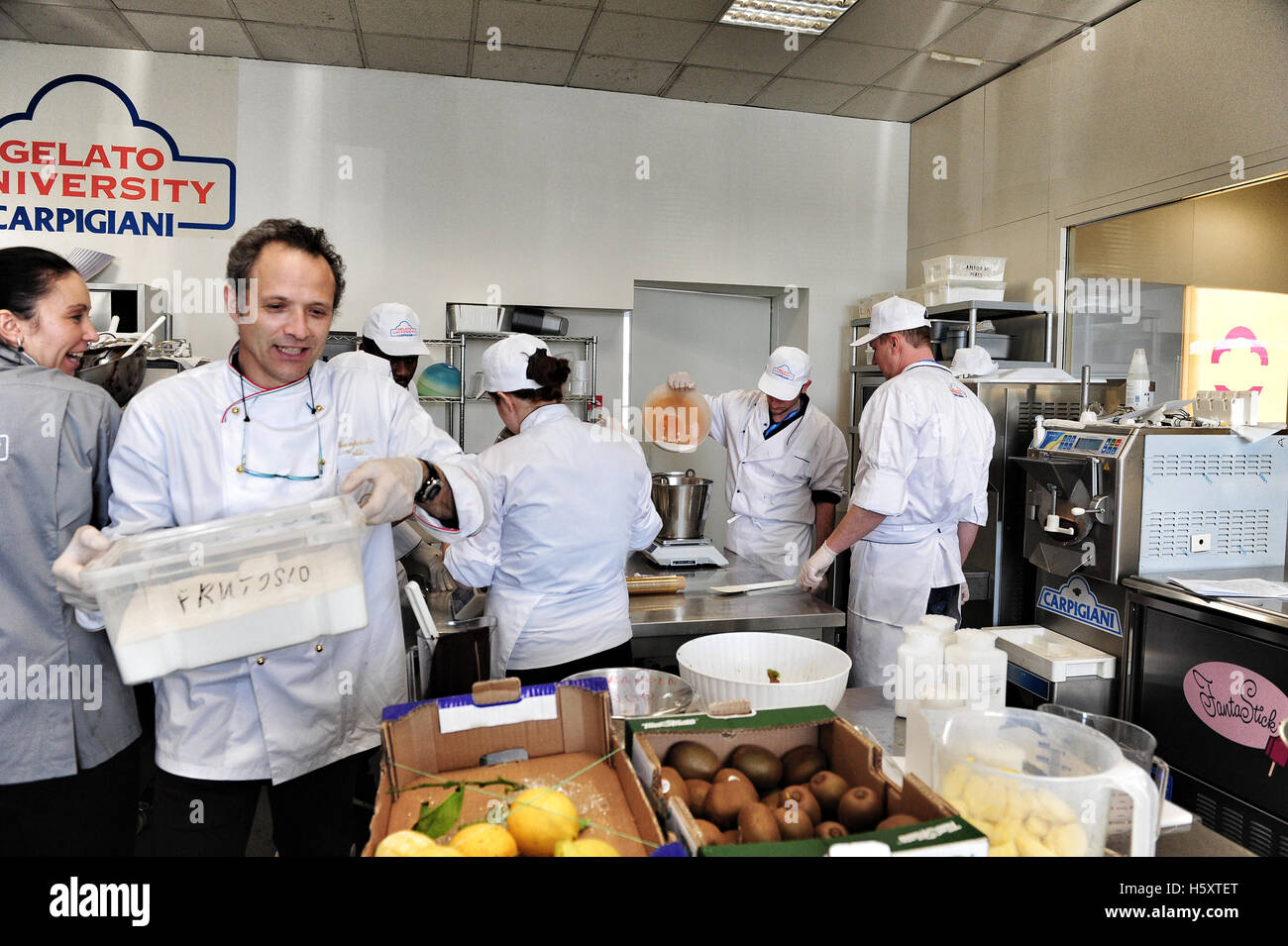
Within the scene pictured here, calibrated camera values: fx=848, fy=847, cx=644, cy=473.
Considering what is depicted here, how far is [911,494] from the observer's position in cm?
294

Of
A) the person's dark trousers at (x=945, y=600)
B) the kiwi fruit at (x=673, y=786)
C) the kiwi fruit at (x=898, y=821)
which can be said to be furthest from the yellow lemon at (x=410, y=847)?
the person's dark trousers at (x=945, y=600)

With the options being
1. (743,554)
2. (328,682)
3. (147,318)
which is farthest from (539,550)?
(147,318)

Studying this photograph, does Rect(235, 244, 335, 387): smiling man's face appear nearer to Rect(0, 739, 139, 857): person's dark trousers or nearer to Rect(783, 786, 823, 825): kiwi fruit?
Rect(0, 739, 139, 857): person's dark trousers

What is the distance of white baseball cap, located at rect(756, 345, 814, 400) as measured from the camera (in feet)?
11.6

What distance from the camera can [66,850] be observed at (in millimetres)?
1558

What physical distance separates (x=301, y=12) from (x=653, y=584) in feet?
10.6

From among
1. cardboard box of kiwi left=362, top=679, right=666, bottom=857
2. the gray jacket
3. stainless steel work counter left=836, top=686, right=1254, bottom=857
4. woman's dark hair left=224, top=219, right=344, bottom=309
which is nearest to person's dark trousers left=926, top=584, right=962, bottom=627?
stainless steel work counter left=836, top=686, right=1254, bottom=857

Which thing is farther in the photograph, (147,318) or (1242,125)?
(147,318)

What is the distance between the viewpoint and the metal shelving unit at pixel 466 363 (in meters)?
4.62

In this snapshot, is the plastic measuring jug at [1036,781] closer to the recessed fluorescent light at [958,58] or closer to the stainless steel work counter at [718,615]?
the stainless steel work counter at [718,615]

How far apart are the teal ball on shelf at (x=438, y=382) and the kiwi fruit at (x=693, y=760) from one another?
3767 millimetres

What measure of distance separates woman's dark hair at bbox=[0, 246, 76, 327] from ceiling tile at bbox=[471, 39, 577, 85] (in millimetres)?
3212
